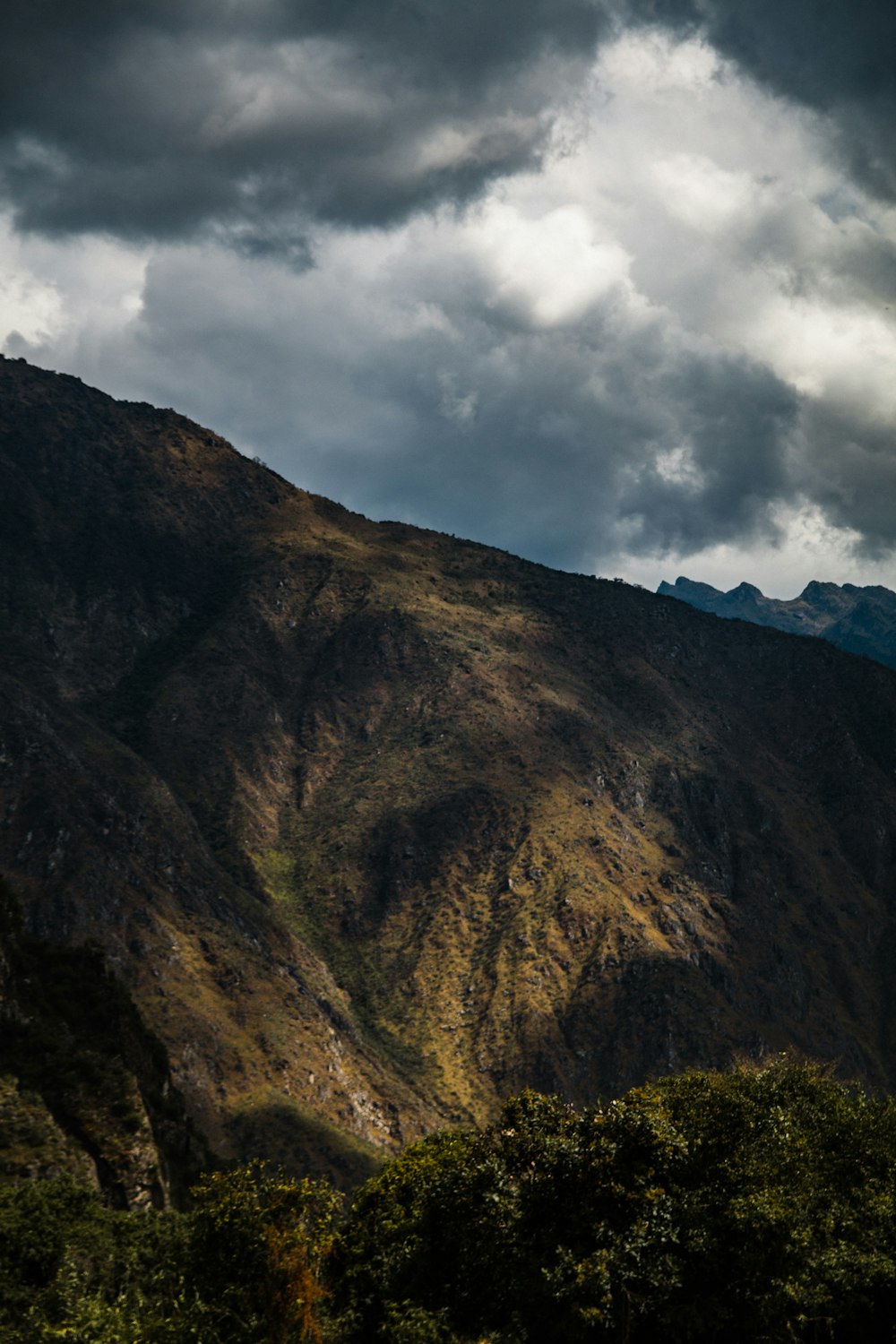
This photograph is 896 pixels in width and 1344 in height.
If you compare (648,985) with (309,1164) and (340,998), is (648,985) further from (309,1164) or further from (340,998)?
(309,1164)

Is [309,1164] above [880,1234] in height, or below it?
below

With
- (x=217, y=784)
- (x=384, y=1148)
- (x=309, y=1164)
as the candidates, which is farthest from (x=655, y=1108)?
(x=217, y=784)

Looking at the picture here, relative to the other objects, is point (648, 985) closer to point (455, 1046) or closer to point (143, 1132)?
point (455, 1046)

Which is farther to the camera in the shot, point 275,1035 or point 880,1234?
point 275,1035

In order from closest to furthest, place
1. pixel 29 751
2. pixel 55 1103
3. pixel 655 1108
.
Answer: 1. pixel 655 1108
2. pixel 55 1103
3. pixel 29 751

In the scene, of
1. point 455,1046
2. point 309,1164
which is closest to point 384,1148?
point 309,1164

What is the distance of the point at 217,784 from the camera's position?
655ft

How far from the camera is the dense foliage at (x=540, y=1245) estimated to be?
45750 millimetres

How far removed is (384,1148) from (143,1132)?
6518cm

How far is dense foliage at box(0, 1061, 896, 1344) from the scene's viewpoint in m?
45.8

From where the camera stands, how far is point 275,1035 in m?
147

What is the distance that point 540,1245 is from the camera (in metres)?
50.2

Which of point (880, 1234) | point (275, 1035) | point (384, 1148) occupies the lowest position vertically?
point (384, 1148)

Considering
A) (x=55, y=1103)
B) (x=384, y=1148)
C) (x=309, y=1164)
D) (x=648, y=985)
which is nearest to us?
(x=55, y=1103)
